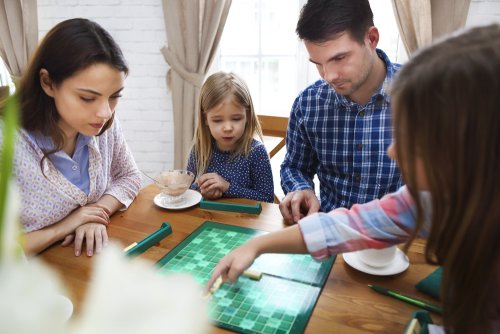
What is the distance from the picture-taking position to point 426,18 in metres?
2.23

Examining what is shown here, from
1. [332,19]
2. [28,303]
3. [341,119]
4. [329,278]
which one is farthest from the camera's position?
[341,119]

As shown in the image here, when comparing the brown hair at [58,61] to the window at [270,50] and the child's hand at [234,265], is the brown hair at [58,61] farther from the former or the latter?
the window at [270,50]

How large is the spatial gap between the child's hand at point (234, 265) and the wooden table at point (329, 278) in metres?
0.11

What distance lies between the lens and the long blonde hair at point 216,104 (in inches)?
70.5

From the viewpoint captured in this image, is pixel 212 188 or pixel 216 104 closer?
pixel 212 188

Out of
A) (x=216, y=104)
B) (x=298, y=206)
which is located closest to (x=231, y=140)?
(x=216, y=104)

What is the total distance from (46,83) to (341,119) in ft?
3.45

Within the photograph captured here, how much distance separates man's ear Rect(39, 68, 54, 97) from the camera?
3.84 ft

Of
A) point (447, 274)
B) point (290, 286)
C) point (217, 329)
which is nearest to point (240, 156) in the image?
point (290, 286)

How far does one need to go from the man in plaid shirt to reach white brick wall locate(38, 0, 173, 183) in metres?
1.66

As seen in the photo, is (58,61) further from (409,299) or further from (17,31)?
(17,31)

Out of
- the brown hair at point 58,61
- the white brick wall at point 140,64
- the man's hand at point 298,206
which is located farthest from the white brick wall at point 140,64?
the man's hand at point 298,206

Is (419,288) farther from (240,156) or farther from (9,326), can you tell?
(240,156)

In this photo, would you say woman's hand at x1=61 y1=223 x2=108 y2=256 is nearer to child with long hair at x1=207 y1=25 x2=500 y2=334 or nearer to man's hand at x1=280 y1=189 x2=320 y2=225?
man's hand at x1=280 y1=189 x2=320 y2=225
